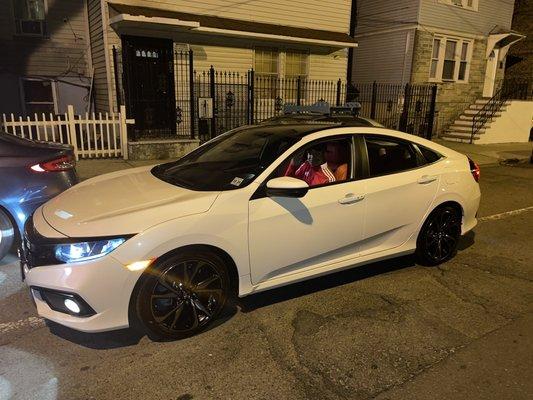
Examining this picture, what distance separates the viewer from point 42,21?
13.8 m

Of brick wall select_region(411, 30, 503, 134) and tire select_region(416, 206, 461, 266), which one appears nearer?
tire select_region(416, 206, 461, 266)

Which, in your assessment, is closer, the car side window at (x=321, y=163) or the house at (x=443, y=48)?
the car side window at (x=321, y=163)

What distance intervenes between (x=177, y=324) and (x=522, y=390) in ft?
7.53

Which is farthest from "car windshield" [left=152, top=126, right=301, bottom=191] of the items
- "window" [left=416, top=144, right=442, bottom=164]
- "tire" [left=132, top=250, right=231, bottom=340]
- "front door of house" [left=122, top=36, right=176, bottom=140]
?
"front door of house" [left=122, top=36, right=176, bottom=140]

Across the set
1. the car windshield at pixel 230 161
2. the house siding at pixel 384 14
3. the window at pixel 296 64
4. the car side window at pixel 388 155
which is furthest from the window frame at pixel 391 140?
the house siding at pixel 384 14

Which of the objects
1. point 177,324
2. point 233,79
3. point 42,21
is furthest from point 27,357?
point 42,21

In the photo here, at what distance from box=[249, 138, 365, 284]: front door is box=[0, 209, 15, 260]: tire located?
2782 mm

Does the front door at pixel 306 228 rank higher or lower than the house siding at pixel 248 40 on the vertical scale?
lower

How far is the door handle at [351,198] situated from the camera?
387 centimetres

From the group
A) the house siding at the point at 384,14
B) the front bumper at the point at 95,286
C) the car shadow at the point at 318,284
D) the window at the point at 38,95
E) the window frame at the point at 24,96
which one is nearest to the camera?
the front bumper at the point at 95,286

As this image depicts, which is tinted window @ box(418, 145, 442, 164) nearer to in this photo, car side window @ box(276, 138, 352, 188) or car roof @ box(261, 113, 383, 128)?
car roof @ box(261, 113, 383, 128)

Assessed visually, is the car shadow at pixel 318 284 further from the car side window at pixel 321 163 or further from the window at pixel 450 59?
the window at pixel 450 59

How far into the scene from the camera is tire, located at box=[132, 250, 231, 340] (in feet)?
10.2

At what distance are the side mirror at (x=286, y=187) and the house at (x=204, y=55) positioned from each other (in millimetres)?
8497
